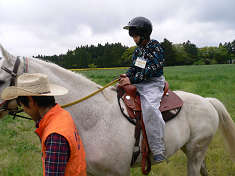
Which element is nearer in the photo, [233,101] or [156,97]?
[156,97]

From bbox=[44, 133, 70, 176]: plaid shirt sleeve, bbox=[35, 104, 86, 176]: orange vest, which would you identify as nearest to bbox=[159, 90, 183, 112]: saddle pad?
bbox=[35, 104, 86, 176]: orange vest

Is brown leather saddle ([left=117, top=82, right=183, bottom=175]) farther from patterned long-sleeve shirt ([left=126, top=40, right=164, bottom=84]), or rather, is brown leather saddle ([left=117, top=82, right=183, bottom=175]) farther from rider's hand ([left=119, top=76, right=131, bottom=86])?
patterned long-sleeve shirt ([left=126, top=40, right=164, bottom=84])

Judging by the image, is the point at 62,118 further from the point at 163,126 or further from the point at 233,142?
the point at 233,142

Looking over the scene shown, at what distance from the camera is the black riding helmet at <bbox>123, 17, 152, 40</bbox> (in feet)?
8.71

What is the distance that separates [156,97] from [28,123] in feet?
20.6

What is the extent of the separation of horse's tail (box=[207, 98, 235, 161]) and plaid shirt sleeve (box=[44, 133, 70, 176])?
308cm

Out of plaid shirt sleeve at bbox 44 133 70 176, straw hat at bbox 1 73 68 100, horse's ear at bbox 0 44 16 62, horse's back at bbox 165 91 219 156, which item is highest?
horse's ear at bbox 0 44 16 62

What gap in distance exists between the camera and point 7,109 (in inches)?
81.4

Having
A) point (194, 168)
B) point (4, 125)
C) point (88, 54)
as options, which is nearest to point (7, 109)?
point (194, 168)

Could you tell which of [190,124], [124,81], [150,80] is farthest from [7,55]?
[190,124]

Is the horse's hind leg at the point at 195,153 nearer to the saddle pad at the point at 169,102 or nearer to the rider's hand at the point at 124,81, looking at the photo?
the saddle pad at the point at 169,102

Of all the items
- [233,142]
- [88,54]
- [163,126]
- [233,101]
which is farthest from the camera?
[88,54]

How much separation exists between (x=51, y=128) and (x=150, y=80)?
171 centimetres

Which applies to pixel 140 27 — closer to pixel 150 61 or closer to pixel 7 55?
pixel 150 61
